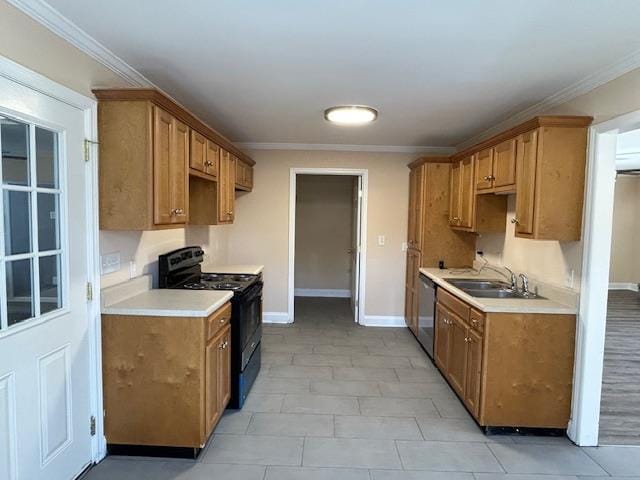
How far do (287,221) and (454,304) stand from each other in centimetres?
267

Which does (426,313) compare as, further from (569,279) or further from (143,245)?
(143,245)

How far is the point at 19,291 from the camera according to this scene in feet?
5.82

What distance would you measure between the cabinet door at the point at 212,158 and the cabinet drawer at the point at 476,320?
243 cm

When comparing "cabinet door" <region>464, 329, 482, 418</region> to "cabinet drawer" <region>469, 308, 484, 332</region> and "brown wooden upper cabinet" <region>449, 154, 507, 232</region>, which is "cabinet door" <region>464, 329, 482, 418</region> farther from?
"brown wooden upper cabinet" <region>449, 154, 507, 232</region>

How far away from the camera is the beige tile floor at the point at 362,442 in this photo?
7.54 ft

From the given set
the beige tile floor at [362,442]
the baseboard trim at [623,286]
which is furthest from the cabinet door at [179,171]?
the baseboard trim at [623,286]

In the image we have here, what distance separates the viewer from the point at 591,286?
2545mm

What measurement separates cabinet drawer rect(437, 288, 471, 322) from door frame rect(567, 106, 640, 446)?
2.45ft

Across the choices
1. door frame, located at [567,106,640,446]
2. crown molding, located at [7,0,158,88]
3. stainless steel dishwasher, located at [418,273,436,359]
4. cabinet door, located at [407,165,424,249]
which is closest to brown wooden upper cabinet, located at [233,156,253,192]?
crown molding, located at [7,0,158,88]

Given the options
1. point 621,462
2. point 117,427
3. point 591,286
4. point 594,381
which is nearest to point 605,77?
point 591,286

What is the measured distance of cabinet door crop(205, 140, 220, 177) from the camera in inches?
130

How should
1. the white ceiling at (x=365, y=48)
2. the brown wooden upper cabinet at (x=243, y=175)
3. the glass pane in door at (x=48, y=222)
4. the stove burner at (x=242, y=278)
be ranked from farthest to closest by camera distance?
the brown wooden upper cabinet at (x=243, y=175)
the stove burner at (x=242, y=278)
the glass pane in door at (x=48, y=222)
the white ceiling at (x=365, y=48)

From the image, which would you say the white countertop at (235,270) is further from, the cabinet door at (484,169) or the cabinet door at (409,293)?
the cabinet door at (484,169)

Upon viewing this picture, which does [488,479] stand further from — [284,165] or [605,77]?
[284,165]
